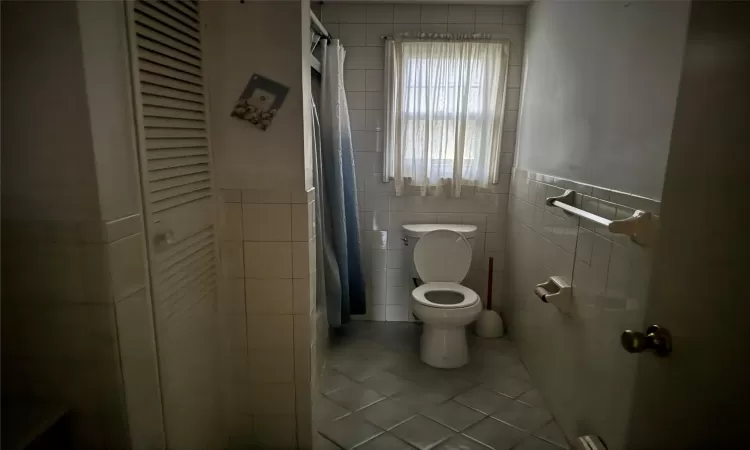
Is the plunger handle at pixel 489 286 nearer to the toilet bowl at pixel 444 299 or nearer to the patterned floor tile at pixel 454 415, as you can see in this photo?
the toilet bowl at pixel 444 299

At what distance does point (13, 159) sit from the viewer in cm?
92

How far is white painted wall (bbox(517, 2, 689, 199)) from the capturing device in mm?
1246

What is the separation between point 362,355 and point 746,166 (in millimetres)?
2262

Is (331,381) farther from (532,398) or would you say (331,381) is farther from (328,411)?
(532,398)

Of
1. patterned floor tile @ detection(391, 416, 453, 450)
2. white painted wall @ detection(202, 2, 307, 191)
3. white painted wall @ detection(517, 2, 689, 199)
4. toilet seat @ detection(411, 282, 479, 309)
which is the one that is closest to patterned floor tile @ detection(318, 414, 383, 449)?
patterned floor tile @ detection(391, 416, 453, 450)

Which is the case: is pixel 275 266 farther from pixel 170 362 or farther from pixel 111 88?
pixel 111 88

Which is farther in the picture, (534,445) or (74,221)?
(534,445)

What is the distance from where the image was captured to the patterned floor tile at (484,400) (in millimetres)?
2066

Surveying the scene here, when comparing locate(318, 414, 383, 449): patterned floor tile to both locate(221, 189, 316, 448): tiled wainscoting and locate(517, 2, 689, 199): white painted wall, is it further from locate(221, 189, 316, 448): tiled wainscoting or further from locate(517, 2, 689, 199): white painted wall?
locate(517, 2, 689, 199): white painted wall

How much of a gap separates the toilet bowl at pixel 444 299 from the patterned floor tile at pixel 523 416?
429 millimetres

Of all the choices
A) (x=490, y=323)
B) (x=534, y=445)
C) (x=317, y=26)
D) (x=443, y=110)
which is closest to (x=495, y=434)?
(x=534, y=445)

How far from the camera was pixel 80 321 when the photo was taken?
991mm


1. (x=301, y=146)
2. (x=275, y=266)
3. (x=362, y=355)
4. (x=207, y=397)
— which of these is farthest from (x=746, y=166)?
(x=362, y=355)

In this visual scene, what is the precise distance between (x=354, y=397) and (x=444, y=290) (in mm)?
860
